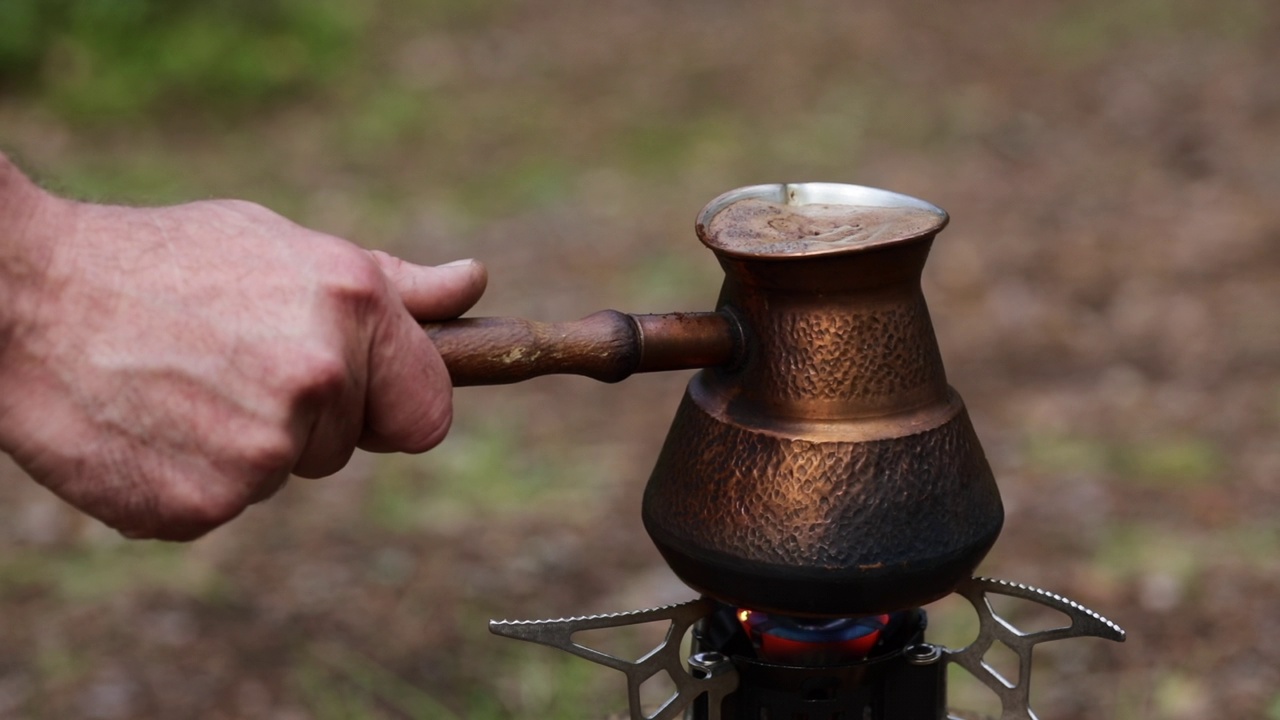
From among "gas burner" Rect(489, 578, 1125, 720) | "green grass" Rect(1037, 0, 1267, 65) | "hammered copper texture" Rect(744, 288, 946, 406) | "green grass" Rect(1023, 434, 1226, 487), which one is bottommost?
"green grass" Rect(1023, 434, 1226, 487)

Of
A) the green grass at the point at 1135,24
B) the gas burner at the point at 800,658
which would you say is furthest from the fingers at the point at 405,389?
the green grass at the point at 1135,24

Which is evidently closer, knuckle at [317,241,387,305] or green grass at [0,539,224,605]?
knuckle at [317,241,387,305]

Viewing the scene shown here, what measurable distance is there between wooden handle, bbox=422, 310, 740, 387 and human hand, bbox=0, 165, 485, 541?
0.65ft

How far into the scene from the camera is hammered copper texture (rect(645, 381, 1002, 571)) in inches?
66.7

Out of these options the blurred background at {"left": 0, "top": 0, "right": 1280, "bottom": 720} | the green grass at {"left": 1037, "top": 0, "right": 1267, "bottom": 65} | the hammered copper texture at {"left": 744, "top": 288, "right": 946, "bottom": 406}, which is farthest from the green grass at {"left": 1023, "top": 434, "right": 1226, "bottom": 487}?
the green grass at {"left": 1037, "top": 0, "right": 1267, "bottom": 65}

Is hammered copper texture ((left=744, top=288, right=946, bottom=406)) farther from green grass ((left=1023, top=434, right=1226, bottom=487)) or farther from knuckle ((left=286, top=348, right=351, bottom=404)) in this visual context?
green grass ((left=1023, top=434, right=1226, bottom=487))

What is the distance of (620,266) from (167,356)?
15.2 feet

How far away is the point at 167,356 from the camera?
141 cm

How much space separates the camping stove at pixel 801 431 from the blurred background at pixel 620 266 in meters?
0.68

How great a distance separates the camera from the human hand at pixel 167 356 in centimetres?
141

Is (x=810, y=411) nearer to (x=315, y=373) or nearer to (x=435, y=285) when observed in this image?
(x=435, y=285)

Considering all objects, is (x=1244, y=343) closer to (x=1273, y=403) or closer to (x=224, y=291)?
(x=1273, y=403)

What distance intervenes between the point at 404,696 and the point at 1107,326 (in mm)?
3160

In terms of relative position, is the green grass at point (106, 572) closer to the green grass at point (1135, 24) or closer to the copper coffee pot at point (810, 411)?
the copper coffee pot at point (810, 411)
